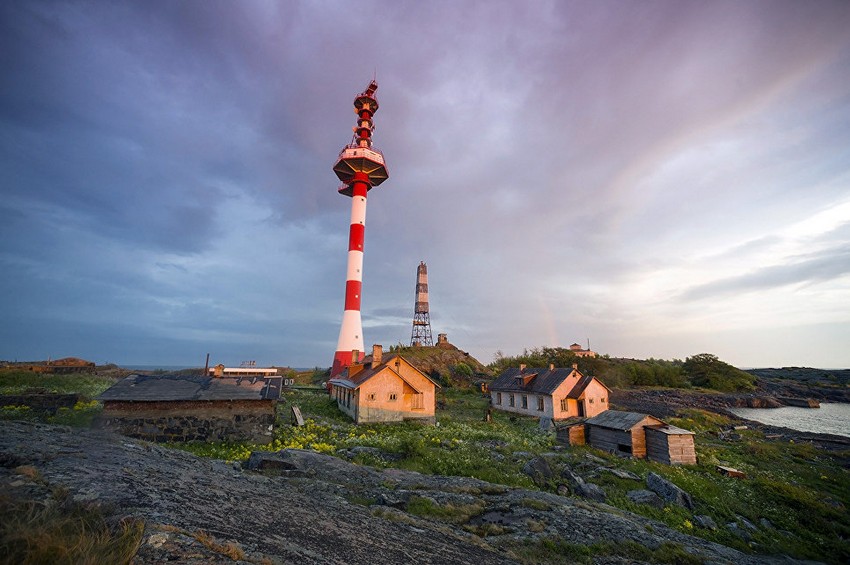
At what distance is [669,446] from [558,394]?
13454 mm

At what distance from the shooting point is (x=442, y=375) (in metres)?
60.8

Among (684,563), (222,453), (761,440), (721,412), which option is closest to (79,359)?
(222,453)

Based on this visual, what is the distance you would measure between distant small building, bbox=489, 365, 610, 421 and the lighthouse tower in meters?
18.6

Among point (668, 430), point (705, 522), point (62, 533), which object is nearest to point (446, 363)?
point (668, 430)

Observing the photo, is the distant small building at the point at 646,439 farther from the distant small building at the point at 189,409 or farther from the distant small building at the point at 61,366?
the distant small building at the point at 61,366

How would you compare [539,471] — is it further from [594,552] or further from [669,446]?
[669,446]

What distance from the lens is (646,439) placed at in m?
23.9

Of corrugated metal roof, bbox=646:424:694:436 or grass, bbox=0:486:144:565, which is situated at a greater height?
grass, bbox=0:486:144:565

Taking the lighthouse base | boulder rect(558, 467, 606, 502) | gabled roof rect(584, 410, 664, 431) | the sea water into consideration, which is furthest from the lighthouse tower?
the sea water

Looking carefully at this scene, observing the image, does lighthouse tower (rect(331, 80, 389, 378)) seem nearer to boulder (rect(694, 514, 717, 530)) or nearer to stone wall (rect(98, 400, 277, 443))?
stone wall (rect(98, 400, 277, 443))

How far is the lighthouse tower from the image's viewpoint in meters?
42.1

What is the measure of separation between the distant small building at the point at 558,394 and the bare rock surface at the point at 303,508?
22.5 metres

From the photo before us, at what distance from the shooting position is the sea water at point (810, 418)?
150ft

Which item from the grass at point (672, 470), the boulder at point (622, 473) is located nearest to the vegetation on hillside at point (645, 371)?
the grass at point (672, 470)
